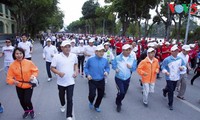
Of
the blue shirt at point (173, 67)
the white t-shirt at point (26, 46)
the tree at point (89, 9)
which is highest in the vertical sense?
the tree at point (89, 9)

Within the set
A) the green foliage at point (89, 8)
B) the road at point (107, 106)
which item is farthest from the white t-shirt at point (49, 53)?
the green foliage at point (89, 8)

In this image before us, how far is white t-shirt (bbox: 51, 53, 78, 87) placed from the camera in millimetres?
4348

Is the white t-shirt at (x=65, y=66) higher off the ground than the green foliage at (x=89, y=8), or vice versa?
the green foliage at (x=89, y=8)

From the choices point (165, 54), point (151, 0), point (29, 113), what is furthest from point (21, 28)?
point (29, 113)

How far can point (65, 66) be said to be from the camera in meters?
4.37

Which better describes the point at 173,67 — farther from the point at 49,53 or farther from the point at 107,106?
the point at 49,53

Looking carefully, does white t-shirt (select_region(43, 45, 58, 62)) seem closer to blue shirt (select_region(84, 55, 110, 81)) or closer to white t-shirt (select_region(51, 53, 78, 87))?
blue shirt (select_region(84, 55, 110, 81))

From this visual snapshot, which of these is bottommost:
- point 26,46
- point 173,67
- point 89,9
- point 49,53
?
point 173,67

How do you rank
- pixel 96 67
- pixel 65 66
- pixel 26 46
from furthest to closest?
pixel 26 46, pixel 96 67, pixel 65 66

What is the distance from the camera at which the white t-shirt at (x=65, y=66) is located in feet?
14.3

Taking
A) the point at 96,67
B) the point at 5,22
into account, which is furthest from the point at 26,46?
the point at 5,22

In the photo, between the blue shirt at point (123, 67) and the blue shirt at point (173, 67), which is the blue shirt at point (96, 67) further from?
the blue shirt at point (173, 67)

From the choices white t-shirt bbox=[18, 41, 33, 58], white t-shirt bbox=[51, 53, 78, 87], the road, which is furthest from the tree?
white t-shirt bbox=[51, 53, 78, 87]

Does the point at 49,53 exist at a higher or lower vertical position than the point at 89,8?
lower
